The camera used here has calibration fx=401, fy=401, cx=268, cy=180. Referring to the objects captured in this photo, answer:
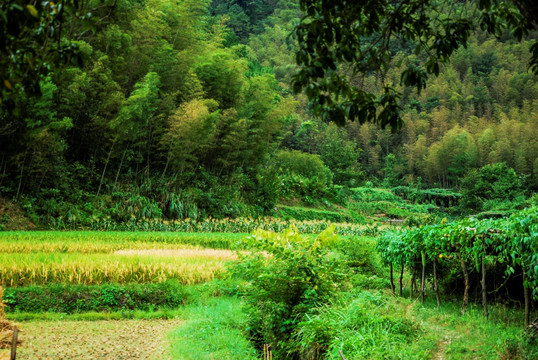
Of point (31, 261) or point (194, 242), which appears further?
point (194, 242)

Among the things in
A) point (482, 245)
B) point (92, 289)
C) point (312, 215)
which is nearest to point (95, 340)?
point (92, 289)

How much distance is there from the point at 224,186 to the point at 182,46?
8.52 meters

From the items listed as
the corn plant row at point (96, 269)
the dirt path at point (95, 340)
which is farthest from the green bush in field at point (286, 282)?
the corn plant row at point (96, 269)

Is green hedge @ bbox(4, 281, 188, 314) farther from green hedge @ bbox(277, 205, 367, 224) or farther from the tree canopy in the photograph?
green hedge @ bbox(277, 205, 367, 224)

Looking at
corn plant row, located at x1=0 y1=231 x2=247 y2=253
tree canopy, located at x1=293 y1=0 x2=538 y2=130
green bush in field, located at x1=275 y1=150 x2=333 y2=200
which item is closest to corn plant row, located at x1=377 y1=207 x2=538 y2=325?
tree canopy, located at x1=293 y1=0 x2=538 y2=130

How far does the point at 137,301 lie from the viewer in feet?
27.0

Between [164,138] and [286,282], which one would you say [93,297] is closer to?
[286,282]

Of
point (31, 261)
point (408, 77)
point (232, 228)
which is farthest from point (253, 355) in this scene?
point (232, 228)

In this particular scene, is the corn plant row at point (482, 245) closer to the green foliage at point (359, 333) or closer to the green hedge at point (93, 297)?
the green foliage at point (359, 333)

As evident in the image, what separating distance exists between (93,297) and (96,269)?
3.24 feet

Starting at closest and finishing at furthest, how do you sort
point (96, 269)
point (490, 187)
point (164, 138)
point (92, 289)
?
point (92, 289) → point (96, 269) → point (164, 138) → point (490, 187)

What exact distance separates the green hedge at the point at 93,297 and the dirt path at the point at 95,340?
2.94ft

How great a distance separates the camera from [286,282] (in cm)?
586

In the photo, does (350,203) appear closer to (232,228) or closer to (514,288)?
(232,228)
